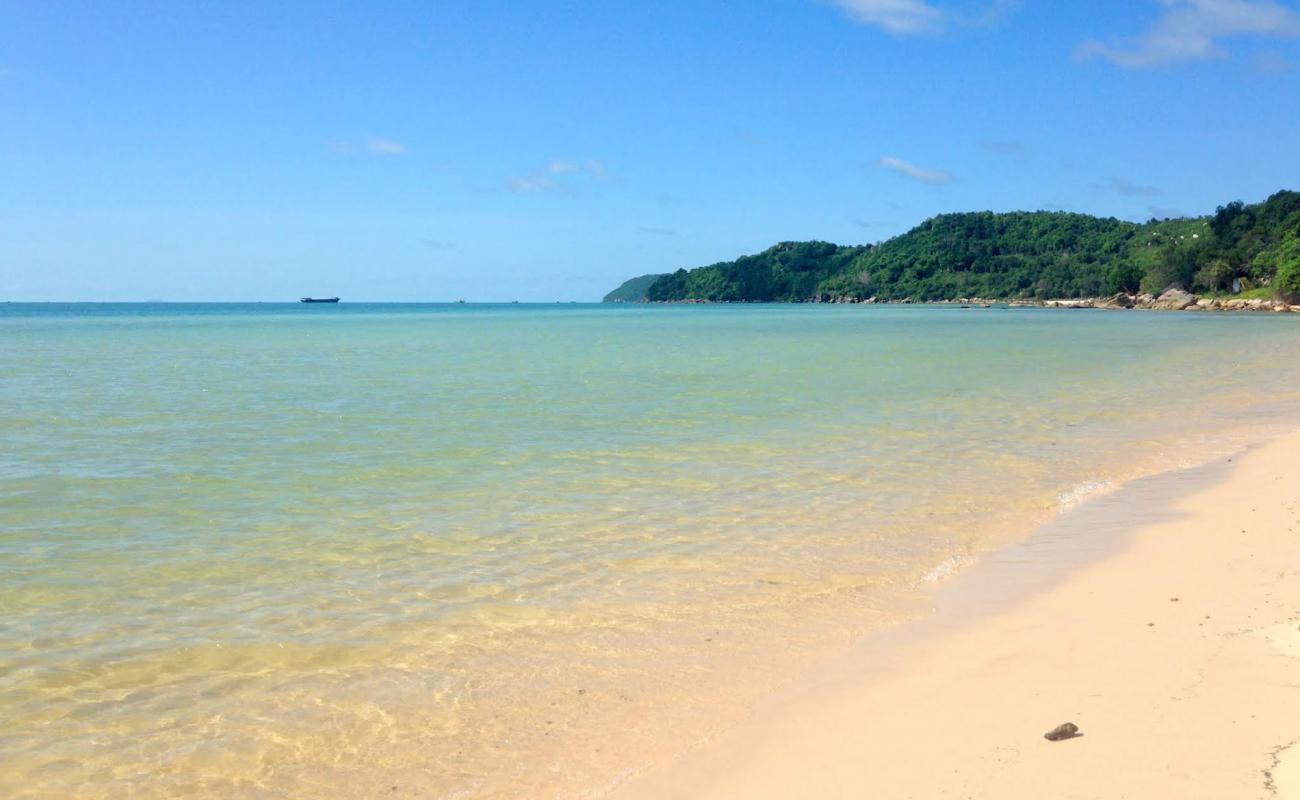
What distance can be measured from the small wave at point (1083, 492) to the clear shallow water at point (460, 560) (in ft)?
0.71

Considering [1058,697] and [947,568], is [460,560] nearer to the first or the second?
[947,568]

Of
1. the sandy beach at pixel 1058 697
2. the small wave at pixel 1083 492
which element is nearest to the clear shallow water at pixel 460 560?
the small wave at pixel 1083 492

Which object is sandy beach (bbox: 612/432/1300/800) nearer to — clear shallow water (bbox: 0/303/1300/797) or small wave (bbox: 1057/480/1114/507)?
clear shallow water (bbox: 0/303/1300/797)

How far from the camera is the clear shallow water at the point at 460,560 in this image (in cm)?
495

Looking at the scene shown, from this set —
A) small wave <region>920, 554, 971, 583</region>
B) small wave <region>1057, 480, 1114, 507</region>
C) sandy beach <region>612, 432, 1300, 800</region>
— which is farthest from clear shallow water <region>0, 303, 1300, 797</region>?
sandy beach <region>612, 432, 1300, 800</region>

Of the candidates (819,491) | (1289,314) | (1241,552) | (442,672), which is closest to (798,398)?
(819,491)

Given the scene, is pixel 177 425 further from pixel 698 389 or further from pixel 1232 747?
pixel 1232 747

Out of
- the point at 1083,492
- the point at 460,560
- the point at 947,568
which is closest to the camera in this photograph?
the point at 947,568

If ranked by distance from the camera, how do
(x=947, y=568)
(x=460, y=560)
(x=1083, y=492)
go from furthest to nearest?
1. (x=1083, y=492)
2. (x=460, y=560)
3. (x=947, y=568)

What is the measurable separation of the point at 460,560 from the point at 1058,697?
4.95 m

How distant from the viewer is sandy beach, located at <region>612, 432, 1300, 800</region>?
4.09 metres

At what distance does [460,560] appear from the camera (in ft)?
26.6

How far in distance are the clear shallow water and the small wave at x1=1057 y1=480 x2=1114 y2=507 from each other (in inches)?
8.5

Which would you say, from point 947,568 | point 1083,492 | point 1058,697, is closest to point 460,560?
point 947,568
